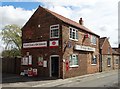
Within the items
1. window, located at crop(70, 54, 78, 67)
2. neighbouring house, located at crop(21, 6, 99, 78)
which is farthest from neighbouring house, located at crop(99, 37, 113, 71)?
window, located at crop(70, 54, 78, 67)

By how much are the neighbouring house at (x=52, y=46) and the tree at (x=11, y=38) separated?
23736mm

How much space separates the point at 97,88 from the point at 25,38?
1476cm

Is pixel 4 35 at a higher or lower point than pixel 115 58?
higher

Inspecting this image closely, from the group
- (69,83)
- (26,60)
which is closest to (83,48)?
(26,60)

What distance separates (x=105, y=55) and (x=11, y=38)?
22642 mm

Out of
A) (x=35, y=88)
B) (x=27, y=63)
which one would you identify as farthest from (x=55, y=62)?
(x=35, y=88)

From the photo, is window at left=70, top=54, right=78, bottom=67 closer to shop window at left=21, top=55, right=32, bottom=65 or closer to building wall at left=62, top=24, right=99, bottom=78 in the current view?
building wall at left=62, top=24, right=99, bottom=78

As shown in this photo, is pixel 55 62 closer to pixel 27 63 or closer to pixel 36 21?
pixel 27 63

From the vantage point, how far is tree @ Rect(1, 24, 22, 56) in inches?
2041

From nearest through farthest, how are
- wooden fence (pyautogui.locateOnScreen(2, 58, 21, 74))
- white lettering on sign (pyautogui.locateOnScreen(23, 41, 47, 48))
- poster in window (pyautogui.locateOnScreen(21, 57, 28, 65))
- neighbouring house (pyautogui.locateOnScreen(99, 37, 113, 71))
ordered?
1. white lettering on sign (pyautogui.locateOnScreen(23, 41, 47, 48))
2. poster in window (pyautogui.locateOnScreen(21, 57, 28, 65))
3. wooden fence (pyautogui.locateOnScreen(2, 58, 21, 74))
4. neighbouring house (pyautogui.locateOnScreen(99, 37, 113, 71))

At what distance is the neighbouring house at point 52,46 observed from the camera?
2497 centimetres

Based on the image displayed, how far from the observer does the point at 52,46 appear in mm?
25266

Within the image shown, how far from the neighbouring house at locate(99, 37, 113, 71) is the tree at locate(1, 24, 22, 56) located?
1995 cm

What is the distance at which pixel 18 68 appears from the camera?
29.9m
